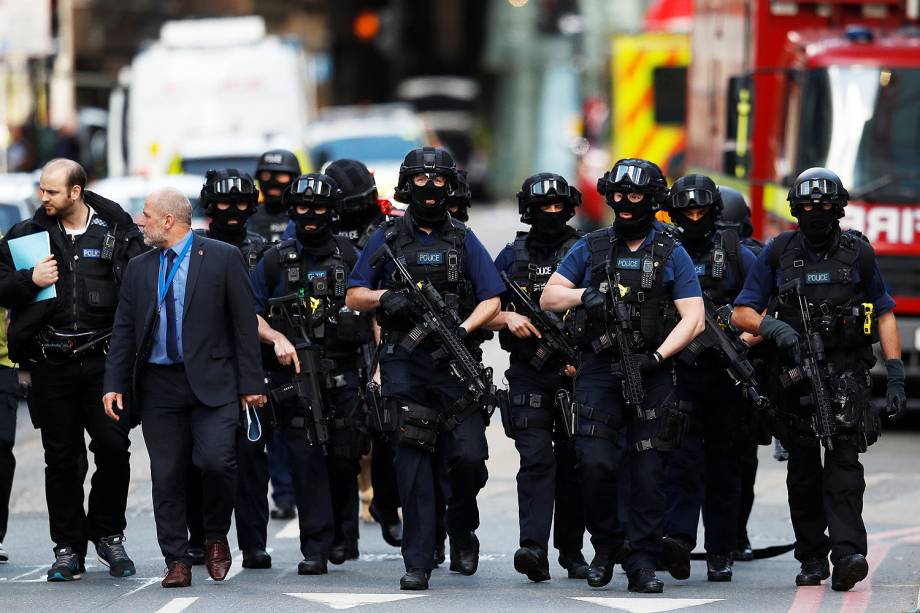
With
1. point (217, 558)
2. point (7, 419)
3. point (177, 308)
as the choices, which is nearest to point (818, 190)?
point (177, 308)

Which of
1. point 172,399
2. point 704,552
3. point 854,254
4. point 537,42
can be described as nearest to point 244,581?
point 172,399

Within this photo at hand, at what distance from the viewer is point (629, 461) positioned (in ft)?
30.3

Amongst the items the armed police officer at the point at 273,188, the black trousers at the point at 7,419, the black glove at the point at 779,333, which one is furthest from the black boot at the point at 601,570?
the armed police officer at the point at 273,188

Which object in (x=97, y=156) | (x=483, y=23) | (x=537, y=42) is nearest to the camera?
(x=97, y=156)

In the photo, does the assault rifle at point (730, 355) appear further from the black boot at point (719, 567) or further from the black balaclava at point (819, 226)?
the black boot at point (719, 567)

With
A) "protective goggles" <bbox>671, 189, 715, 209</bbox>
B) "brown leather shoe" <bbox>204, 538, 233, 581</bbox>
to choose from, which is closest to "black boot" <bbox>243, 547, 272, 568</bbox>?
"brown leather shoe" <bbox>204, 538, 233, 581</bbox>

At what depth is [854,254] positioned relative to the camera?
9305 millimetres

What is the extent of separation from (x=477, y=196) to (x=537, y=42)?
18.0 m

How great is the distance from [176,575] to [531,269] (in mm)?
2216

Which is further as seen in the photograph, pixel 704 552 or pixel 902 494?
pixel 902 494

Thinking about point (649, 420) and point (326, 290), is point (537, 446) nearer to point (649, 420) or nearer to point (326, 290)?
point (649, 420)

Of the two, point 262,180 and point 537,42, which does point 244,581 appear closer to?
point 262,180

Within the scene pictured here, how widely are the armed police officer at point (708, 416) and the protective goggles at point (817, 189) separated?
0.66m

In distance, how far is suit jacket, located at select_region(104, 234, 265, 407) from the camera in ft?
29.9
